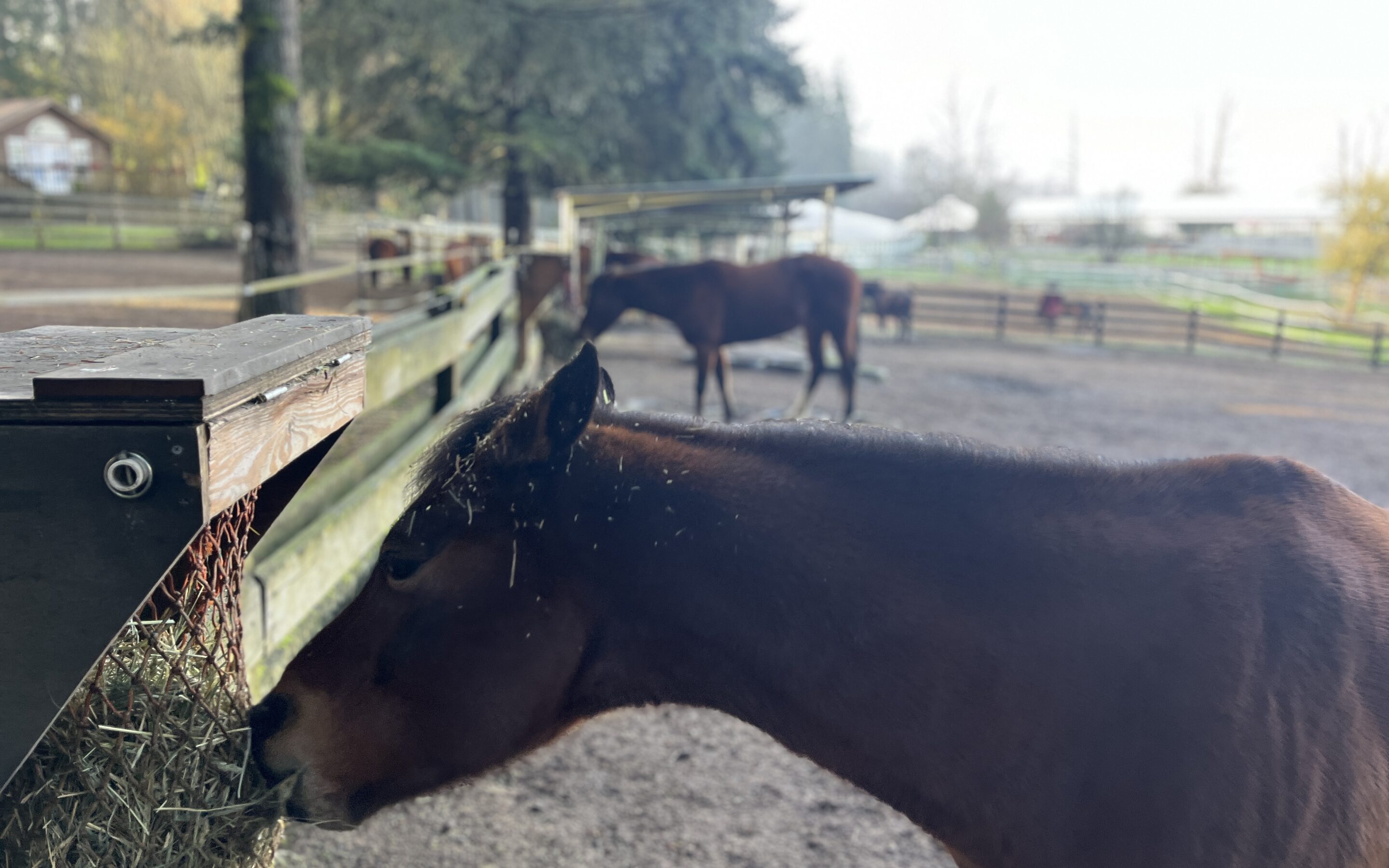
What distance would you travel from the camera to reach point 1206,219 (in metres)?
64.3

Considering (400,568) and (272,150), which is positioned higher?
(272,150)

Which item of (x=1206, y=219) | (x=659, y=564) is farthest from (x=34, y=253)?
(x=1206, y=219)

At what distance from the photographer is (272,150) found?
7414mm

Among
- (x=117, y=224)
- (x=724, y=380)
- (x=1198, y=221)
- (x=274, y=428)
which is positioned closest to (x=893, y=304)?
(x=724, y=380)

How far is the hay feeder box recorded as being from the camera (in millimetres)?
1109

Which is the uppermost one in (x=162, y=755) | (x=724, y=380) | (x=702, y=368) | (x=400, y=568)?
(x=400, y=568)

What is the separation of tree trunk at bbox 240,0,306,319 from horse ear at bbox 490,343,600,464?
620 centimetres

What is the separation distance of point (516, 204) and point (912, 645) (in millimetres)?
16971

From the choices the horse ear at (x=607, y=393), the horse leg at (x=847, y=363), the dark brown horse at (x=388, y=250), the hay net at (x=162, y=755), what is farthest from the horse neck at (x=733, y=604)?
the dark brown horse at (x=388, y=250)

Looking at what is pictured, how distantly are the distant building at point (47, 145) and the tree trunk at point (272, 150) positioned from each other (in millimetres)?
34038

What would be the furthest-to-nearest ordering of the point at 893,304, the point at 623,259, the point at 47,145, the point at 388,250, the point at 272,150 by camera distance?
the point at 47,145 < the point at 893,304 < the point at 388,250 < the point at 623,259 < the point at 272,150

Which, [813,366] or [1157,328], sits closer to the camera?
[813,366]

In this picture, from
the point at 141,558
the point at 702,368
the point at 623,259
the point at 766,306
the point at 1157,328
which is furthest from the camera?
the point at 1157,328

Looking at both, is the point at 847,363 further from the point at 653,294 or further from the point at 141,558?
the point at 141,558
